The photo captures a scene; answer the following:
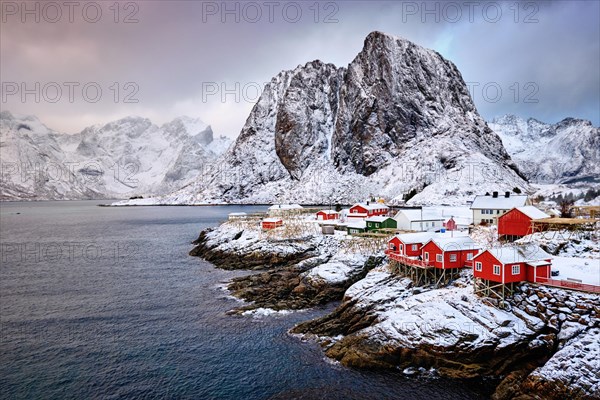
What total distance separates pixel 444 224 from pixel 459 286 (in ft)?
101

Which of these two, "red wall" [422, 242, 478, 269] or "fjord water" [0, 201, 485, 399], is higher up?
"red wall" [422, 242, 478, 269]

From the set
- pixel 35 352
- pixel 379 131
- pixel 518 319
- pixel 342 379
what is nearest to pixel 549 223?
pixel 518 319

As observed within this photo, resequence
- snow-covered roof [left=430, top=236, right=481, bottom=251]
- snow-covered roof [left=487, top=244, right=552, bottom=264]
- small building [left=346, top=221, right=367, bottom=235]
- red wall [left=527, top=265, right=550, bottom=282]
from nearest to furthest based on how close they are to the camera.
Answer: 1. red wall [left=527, top=265, right=550, bottom=282]
2. snow-covered roof [left=487, top=244, right=552, bottom=264]
3. snow-covered roof [left=430, top=236, right=481, bottom=251]
4. small building [left=346, top=221, right=367, bottom=235]

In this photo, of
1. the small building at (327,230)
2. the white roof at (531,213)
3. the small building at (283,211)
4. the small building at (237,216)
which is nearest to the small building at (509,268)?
the white roof at (531,213)

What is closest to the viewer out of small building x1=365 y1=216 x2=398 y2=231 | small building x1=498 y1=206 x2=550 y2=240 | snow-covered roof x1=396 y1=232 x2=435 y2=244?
snow-covered roof x1=396 y1=232 x2=435 y2=244

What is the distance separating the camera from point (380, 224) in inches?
2426

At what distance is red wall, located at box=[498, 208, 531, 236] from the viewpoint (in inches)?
1837

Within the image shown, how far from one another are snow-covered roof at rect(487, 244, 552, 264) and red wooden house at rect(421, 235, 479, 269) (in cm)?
532

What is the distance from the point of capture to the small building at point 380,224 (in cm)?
6166

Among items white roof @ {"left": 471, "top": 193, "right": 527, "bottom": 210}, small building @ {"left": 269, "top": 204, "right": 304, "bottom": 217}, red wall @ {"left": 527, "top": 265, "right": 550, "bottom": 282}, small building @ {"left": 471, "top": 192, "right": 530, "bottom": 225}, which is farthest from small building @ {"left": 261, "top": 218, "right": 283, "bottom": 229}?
red wall @ {"left": 527, "top": 265, "right": 550, "bottom": 282}

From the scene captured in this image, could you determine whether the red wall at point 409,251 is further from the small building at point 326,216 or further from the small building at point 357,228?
the small building at point 326,216

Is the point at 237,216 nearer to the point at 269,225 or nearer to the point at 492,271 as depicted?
the point at 269,225

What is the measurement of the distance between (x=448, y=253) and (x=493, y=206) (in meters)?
30.8

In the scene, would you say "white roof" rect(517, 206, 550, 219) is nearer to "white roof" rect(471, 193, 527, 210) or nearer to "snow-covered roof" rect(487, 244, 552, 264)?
"white roof" rect(471, 193, 527, 210)
